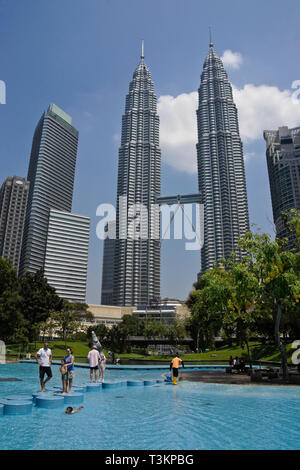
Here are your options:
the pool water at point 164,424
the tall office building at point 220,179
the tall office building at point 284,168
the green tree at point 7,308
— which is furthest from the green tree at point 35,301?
the tall office building at point 220,179

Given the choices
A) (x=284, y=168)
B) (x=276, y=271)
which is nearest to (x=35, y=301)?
(x=276, y=271)

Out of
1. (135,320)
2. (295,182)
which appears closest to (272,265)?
(135,320)

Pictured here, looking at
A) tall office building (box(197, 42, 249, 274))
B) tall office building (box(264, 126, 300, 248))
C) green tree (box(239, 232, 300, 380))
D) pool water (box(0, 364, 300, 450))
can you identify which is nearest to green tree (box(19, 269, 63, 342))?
green tree (box(239, 232, 300, 380))

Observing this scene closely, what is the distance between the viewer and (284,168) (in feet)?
461

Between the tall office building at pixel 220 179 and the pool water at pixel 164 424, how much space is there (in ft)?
516

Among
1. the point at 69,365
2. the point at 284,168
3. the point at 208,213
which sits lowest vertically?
the point at 69,365

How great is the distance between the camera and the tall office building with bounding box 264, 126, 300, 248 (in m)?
136

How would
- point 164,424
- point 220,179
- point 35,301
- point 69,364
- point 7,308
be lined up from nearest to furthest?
point 164,424 < point 69,364 < point 7,308 < point 35,301 < point 220,179

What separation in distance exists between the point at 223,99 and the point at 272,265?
201m

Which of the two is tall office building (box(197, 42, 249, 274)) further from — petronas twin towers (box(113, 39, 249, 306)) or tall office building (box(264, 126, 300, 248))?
tall office building (box(264, 126, 300, 248))

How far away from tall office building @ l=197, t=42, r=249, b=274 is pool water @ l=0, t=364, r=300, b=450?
157 meters

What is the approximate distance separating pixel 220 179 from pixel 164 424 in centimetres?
18149

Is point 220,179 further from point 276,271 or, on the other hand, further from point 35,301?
point 276,271
